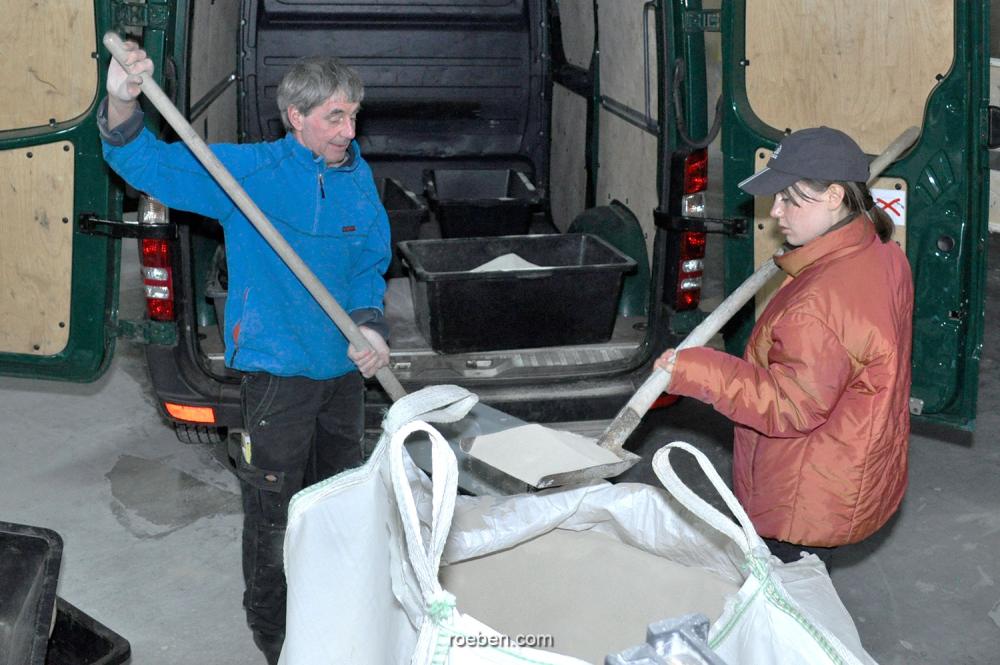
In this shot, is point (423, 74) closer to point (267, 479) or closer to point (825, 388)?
point (267, 479)

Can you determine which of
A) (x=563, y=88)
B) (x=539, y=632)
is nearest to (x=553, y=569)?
(x=539, y=632)

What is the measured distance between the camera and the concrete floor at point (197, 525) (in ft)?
11.2

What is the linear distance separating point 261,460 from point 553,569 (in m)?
0.95

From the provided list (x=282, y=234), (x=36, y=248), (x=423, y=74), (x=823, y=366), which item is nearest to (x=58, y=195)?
(x=36, y=248)

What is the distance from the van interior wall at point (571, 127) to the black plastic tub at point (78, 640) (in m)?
2.63

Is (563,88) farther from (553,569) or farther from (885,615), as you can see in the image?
(553,569)

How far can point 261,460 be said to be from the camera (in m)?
2.95

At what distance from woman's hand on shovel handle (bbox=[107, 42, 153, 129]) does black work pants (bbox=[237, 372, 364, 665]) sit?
716 millimetres

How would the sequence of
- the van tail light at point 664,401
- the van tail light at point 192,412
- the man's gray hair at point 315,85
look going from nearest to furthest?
the man's gray hair at point 315,85
the van tail light at point 192,412
the van tail light at point 664,401

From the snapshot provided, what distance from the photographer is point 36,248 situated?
3.45 meters

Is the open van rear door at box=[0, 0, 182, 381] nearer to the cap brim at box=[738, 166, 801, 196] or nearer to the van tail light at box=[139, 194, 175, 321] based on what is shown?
the van tail light at box=[139, 194, 175, 321]

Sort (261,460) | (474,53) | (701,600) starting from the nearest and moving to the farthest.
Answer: (701,600) → (261,460) → (474,53)

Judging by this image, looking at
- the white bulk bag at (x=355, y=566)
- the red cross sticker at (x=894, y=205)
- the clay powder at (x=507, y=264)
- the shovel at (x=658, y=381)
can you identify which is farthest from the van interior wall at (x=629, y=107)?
the white bulk bag at (x=355, y=566)

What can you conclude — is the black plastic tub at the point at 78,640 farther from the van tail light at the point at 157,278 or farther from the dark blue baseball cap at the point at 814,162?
the dark blue baseball cap at the point at 814,162
